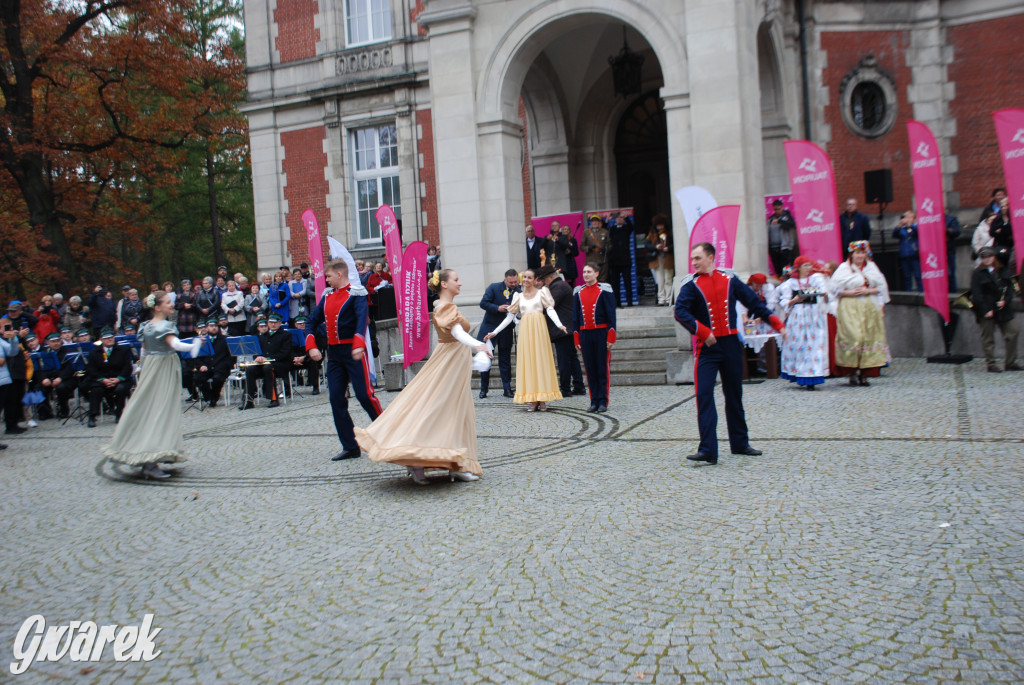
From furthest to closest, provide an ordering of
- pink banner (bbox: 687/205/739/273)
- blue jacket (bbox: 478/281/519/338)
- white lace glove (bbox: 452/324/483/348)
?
blue jacket (bbox: 478/281/519/338) → pink banner (bbox: 687/205/739/273) → white lace glove (bbox: 452/324/483/348)

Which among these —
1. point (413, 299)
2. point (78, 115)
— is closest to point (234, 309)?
point (413, 299)

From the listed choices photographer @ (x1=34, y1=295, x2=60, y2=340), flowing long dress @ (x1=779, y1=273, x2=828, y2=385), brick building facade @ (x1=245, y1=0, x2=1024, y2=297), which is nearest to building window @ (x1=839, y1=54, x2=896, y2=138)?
brick building facade @ (x1=245, y1=0, x2=1024, y2=297)

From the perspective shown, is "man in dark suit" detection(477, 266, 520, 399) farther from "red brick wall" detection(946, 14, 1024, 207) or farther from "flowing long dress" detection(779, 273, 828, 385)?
"red brick wall" detection(946, 14, 1024, 207)

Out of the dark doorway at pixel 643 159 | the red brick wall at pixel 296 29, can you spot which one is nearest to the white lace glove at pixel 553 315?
the dark doorway at pixel 643 159

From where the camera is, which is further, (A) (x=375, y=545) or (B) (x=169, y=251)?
(B) (x=169, y=251)

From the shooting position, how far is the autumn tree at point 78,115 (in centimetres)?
2108

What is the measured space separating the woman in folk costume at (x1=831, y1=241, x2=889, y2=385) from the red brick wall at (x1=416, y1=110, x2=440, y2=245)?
12.7 meters

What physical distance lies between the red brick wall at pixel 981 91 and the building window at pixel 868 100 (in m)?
1.28

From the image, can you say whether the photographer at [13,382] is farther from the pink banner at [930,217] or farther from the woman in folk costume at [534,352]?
the pink banner at [930,217]

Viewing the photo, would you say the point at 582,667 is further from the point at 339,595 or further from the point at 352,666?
the point at 339,595

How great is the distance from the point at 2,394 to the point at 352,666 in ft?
36.4

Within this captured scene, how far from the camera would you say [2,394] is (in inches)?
479

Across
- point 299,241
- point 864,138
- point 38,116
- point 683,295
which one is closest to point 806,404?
point 683,295

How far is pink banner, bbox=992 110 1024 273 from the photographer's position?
1133cm
